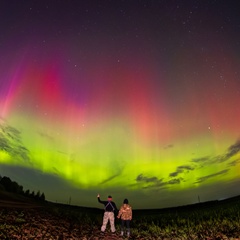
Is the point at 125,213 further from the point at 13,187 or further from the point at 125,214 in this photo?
the point at 13,187

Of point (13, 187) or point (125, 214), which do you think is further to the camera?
point (13, 187)

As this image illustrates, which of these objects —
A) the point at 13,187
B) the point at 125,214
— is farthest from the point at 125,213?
the point at 13,187

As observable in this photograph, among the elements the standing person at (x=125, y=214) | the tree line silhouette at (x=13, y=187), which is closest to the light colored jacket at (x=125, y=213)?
the standing person at (x=125, y=214)

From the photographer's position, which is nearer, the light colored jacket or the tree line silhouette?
the light colored jacket

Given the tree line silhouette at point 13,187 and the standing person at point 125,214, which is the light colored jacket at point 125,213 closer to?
the standing person at point 125,214

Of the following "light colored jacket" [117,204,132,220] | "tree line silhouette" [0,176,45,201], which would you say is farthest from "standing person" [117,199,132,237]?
"tree line silhouette" [0,176,45,201]

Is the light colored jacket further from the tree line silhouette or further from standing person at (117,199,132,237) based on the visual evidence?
the tree line silhouette

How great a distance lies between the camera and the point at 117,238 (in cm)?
1702

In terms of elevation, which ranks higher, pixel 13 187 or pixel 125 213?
pixel 13 187

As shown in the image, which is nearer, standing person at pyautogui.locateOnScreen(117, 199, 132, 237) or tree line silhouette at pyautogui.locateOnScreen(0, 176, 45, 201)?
standing person at pyautogui.locateOnScreen(117, 199, 132, 237)

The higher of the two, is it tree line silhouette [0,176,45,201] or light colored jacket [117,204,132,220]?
tree line silhouette [0,176,45,201]

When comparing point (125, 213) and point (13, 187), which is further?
point (13, 187)

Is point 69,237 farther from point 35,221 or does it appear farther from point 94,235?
point 35,221

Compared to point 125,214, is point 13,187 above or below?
above
